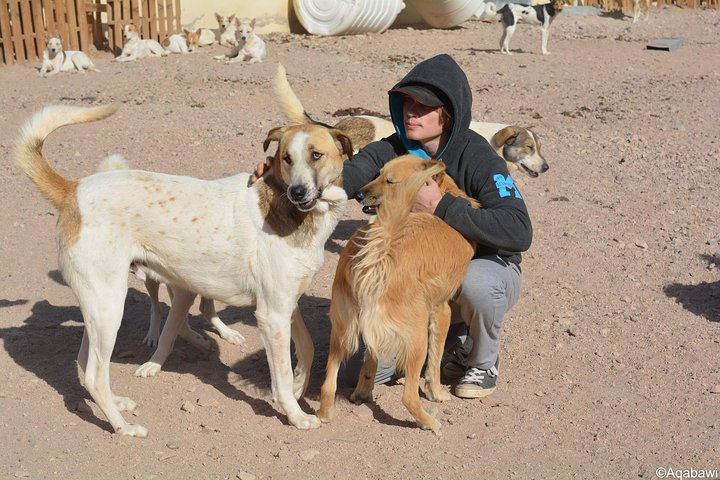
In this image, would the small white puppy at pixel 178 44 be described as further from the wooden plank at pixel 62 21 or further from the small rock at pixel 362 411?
the small rock at pixel 362 411

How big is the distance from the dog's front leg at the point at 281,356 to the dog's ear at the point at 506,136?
353cm

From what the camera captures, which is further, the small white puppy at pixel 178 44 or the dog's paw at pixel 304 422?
the small white puppy at pixel 178 44

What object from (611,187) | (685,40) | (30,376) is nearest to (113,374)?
(30,376)

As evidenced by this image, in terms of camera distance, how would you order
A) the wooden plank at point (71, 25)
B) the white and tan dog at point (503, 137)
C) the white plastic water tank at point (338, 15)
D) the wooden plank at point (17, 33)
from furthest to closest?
the white plastic water tank at point (338, 15) < the wooden plank at point (71, 25) < the wooden plank at point (17, 33) < the white and tan dog at point (503, 137)

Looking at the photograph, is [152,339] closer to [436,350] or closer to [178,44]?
[436,350]

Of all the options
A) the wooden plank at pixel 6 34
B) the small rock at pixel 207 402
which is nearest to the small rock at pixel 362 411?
the small rock at pixel 207 402

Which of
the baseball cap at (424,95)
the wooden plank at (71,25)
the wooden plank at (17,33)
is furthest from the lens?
the wooden plank at (71,25)

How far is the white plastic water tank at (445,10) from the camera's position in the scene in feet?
58.4

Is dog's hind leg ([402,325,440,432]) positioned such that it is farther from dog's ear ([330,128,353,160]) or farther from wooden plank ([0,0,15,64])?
wooden plank ([0,0,15,64])

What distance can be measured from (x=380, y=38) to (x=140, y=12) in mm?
4622

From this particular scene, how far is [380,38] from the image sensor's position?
1641cm

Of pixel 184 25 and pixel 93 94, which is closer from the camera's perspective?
pixel 93 94

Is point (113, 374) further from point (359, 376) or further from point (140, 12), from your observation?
point (140, 12)

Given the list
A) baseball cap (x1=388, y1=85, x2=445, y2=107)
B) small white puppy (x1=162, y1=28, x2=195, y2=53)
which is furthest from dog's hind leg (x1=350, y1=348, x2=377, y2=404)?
small white puppy (x1=162, y1=28, x2=195, y2=53)
